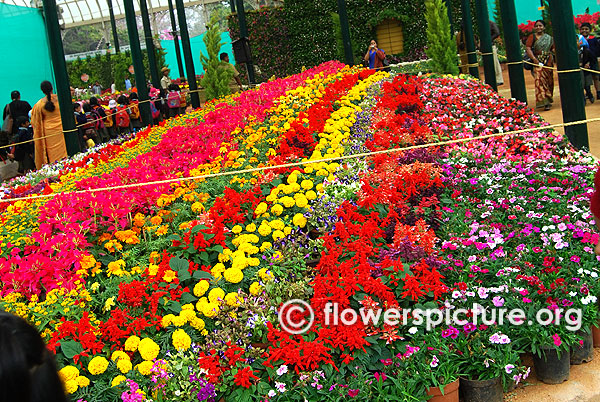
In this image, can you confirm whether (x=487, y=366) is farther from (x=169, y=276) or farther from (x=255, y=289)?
(x=169, y=276)

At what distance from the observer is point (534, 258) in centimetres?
418

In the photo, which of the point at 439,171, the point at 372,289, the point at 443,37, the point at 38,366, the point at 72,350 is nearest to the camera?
the point at 38,366

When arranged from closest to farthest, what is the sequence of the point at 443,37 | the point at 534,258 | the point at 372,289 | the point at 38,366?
the point at 38,366
the point at 372,289
the point at 534,258
the point at 443,37

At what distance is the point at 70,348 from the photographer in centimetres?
325

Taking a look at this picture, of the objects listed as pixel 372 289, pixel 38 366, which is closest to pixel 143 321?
pixel 372 289

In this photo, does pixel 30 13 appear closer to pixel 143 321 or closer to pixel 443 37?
pixel 443 37

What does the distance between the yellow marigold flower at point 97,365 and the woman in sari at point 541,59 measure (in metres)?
11.4

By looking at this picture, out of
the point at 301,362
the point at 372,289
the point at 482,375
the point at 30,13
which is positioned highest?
the point at 30,13

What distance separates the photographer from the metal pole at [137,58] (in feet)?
48.4

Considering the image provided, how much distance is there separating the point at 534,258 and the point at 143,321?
8.65ft

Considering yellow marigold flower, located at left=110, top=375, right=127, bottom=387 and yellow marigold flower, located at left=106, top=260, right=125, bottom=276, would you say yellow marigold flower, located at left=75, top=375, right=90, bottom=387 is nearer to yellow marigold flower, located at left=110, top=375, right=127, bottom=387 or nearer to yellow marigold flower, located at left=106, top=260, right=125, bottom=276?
yellow marigold flower, located at left=110, top=375, right=127, bottom=387

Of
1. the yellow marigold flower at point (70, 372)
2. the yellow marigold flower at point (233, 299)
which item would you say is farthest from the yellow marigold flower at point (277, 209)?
the yellow marigold flower at point (70, 372)

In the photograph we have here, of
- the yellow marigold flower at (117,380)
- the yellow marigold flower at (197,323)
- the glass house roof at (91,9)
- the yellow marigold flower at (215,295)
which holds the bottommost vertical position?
the yellow marigold flower at (117,380)

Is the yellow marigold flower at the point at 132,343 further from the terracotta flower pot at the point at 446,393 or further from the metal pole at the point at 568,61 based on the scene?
the metal pole at the point at 568,61
